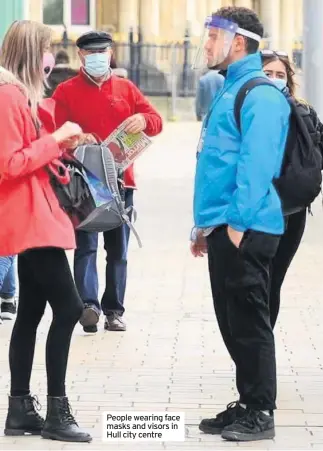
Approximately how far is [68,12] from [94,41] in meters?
39.1

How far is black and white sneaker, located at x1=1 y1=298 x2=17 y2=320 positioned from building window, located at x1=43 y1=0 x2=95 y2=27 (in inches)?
1444

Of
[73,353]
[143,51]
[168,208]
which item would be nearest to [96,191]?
[73,353]

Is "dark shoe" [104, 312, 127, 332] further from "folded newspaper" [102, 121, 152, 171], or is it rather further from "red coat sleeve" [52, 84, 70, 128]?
"red coat sleeve" [52, 84, 70, 128]

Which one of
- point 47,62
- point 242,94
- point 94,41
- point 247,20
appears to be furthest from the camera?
point 94,41

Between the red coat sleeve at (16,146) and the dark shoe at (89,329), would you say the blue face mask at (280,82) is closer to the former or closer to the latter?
the red coat sleeve at (16,146)

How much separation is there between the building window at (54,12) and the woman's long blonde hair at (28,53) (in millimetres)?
40346

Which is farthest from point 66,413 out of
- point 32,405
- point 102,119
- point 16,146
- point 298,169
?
point 102,119

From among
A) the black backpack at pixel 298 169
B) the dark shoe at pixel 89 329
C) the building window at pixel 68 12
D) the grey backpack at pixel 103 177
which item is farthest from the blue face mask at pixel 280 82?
the building window at pixel 68 12

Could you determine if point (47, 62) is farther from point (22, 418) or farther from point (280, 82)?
point (22, 418)

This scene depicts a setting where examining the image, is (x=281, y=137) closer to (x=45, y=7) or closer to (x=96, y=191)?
(x=96, y=191)

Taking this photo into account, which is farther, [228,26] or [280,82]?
[280,82]

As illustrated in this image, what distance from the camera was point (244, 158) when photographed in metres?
6.48

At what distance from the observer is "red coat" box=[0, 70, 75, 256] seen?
6445 millimetres

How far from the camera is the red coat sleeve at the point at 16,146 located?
6.43 metres
